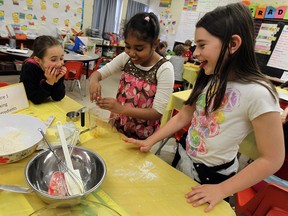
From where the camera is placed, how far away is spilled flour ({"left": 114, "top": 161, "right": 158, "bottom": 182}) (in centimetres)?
76

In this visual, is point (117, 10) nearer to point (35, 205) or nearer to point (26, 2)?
point (26, 2)

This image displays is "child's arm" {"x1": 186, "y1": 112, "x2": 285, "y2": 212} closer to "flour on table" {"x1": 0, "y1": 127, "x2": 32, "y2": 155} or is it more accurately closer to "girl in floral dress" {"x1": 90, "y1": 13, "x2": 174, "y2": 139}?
"girl in floral dress" {"x1": 90, "y1": 13, "x2": 174, "y2": 139}

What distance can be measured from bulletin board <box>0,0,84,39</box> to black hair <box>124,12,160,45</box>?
367 cm

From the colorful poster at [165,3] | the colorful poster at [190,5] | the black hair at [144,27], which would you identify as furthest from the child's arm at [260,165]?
the colorful poster at [165,3]

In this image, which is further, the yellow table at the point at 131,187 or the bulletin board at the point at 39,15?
the bulletin board at the point at 39,15

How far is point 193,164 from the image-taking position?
90 cm

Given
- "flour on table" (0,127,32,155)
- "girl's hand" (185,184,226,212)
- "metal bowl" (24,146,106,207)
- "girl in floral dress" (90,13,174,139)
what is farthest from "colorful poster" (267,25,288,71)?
"flour on table" (0,127,32,155)

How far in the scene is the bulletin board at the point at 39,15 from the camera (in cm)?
361

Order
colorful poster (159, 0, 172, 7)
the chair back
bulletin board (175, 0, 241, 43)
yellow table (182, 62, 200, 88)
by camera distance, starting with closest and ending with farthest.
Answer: the chair back, yellow table (182, 62, 200, 88), bulletin board (175, 0, 241, 43), colorful poster (159, 0, 172, 7)

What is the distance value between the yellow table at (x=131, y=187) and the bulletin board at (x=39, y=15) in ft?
12.8

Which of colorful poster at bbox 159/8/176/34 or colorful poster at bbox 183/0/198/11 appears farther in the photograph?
colorful poster at bbox 159/8/176/34

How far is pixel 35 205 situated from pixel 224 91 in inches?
29.2

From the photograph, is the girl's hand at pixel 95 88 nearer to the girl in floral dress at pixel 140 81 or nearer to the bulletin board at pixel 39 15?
the girl in floral dress at pixel 140 81

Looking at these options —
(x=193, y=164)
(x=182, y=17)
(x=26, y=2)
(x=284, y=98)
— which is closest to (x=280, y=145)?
(x=193, y=164)
